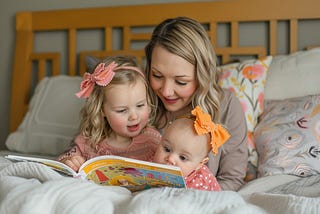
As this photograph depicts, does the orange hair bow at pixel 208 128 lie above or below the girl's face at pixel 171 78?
below

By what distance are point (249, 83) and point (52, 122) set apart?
0.86 m

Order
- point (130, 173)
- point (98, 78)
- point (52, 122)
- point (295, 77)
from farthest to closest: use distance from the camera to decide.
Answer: point (52, 122) → point (295, 77) → point (98, 78) → point (130, 173)

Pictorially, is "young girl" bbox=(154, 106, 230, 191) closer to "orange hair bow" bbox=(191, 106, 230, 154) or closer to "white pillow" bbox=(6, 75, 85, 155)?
"orange hair bow" bbox=(191, 106, 230, 154)

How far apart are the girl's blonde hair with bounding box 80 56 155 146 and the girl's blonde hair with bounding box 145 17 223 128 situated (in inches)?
3.5

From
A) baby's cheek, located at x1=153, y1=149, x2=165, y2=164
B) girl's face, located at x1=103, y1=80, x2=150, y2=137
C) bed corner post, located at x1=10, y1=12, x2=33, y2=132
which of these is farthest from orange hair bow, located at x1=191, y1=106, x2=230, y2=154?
bed corner post, located at x1=10, y1=12, x2=33, y2=132

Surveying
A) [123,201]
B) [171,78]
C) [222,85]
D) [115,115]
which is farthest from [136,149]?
[123,201]

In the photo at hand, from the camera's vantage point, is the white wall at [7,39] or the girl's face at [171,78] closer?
the girl's face at [171,78]

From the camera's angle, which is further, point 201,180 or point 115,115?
point 115,115

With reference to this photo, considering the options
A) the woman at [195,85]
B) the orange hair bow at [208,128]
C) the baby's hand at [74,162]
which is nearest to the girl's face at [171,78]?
the woman at [195,85]

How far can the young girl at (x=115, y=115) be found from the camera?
142cm

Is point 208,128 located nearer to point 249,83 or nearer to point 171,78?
point 171,78

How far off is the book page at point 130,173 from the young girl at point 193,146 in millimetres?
131

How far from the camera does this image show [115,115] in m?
1.43

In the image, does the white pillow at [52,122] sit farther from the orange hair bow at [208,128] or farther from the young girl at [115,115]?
the orange hair bow at [208,128]
